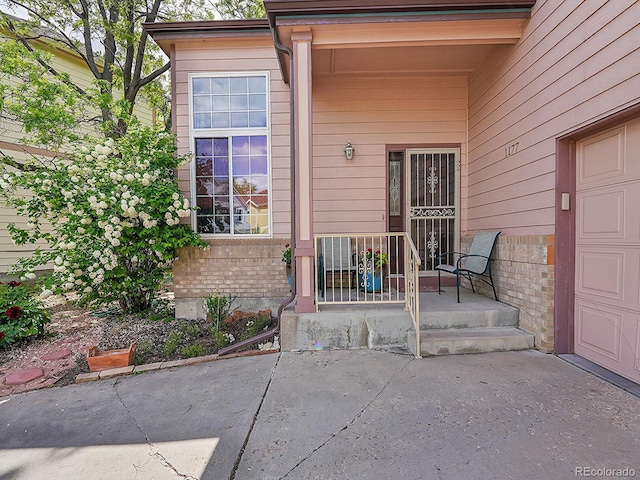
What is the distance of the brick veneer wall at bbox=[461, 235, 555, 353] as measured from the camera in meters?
3.01

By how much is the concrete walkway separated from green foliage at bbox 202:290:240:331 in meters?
1.05

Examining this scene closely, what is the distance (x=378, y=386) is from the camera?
2531mm

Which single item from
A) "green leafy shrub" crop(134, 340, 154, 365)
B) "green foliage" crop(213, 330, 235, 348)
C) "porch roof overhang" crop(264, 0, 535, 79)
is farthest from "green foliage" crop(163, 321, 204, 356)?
"porch roof overhang" crop(264, 0, 535, 79)

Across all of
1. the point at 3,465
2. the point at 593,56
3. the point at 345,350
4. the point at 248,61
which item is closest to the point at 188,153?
the point at 248,61

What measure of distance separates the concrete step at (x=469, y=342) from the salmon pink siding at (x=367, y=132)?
75.8 inches

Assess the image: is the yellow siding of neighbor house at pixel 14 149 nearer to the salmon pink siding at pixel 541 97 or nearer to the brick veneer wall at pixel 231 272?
the brick veneer wall at pixel 231 272

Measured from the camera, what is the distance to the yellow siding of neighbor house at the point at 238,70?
14.9ft

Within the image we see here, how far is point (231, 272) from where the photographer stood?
456 centimetres

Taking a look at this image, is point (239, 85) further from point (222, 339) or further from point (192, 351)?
point (192, 351)

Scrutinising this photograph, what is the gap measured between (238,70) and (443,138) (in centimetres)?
314

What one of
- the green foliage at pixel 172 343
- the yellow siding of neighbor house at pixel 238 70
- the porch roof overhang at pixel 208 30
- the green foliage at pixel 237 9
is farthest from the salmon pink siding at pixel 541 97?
the green foliage at pixel 237 9

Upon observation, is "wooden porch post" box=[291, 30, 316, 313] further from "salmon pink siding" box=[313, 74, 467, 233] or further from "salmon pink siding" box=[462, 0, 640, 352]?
"salmon pink siding" box=[462, 0, 640, 352]

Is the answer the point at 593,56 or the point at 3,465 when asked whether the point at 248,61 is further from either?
the point at 3,465

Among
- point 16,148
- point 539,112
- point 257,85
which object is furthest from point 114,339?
point 16,148
